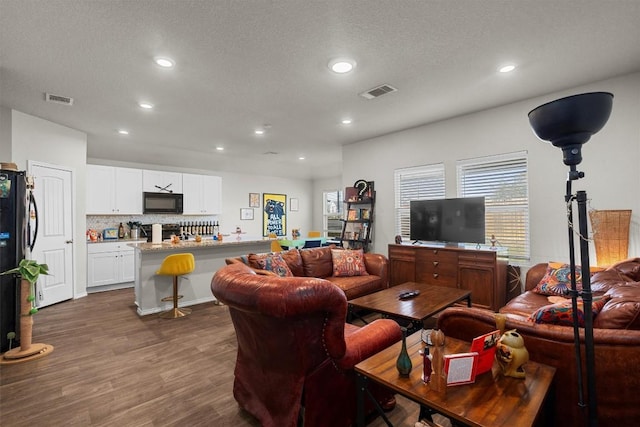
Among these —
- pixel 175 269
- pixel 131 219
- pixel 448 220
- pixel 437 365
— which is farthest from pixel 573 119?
pixel 131 219

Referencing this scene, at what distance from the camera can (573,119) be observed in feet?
4.16

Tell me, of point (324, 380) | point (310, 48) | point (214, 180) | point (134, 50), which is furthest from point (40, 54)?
point (214, 180)

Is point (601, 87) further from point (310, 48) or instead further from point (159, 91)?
point (159, 91)

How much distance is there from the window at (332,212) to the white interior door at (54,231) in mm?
6181

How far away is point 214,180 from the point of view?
7.28m

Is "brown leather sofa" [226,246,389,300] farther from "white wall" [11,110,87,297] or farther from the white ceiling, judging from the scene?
"white wall" [11,110,87,297]

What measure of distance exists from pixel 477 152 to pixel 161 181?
611 cm

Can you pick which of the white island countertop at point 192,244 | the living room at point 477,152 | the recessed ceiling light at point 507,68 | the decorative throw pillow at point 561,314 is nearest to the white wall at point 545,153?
the living room at point 477,152

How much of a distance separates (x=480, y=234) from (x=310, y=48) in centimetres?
307

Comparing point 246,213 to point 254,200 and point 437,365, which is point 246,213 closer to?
point 254,200

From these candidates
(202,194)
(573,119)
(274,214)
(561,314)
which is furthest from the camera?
(274,214)

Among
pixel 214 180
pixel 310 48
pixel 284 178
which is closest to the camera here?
pixel 310 48

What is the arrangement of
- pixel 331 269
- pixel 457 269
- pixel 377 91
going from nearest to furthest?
pixel 377 91, pixel 457 269, pixel 331 269

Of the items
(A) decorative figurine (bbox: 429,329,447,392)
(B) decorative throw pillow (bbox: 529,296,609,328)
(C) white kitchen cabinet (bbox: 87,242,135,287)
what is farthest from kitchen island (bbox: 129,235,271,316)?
(B) decorative throw pillow (bbox: 529,296,609,328)
